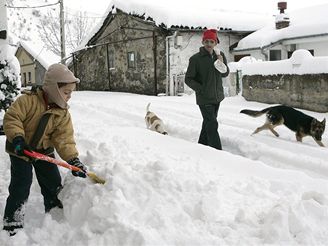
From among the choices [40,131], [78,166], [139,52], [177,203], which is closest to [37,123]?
[40,131]

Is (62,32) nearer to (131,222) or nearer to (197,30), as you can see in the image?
(197,30)

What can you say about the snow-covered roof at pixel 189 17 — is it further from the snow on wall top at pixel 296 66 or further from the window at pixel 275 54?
the snow on wall top at pixel 296 66

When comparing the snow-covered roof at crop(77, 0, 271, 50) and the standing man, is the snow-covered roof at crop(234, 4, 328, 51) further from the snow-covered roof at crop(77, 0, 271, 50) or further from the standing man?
the standing man

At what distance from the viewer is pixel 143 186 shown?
11.7ft

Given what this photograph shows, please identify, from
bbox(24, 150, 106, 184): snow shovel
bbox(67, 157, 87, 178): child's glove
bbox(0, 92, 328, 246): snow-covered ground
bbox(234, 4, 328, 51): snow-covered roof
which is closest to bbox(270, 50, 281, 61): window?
bbox(234, 4, 328, 51): snow-covered roof

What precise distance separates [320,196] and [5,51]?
6.27 meters

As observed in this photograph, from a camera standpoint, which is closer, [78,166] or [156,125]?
[78,166]

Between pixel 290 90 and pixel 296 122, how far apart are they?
3692mm

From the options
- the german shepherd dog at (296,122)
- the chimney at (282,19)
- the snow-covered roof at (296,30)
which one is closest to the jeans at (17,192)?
the german shepherd dog at (296,122)

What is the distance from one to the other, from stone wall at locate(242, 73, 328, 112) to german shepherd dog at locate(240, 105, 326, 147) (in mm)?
2496

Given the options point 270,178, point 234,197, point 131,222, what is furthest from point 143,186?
point 270,178

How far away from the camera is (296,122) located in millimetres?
7098

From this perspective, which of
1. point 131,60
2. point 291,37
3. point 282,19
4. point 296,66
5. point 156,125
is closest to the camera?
point 156,125

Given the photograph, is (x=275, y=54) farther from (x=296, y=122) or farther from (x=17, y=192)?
(x=17, y=192)
